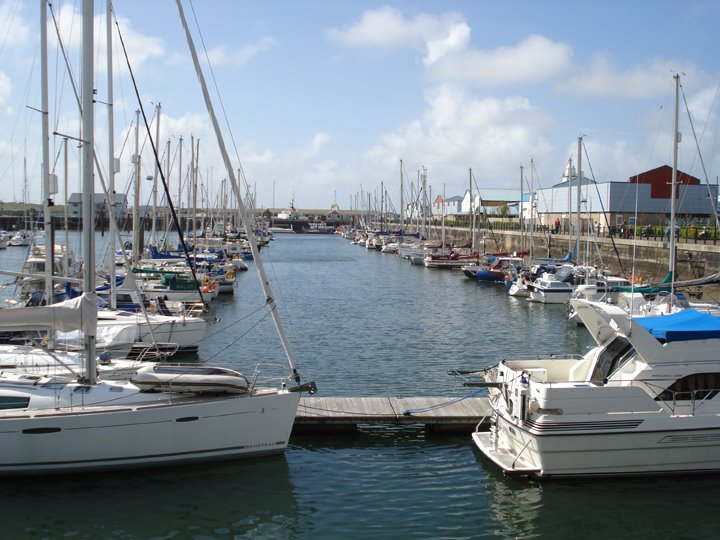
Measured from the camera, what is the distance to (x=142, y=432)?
49.6 feet

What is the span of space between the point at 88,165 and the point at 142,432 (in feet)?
18.3

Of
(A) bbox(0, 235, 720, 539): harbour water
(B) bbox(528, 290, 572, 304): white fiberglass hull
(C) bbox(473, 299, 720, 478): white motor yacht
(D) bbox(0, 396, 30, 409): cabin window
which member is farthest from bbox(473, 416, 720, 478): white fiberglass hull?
(B) bbox(528, 290, 572, 304): white fiberglass hull

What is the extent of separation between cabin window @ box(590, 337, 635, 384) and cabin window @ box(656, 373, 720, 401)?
45.5 inches

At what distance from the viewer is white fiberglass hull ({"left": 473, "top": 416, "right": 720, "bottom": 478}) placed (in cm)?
1511

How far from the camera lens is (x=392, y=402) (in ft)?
62.2

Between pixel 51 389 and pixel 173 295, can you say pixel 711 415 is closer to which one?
pixel 51 389

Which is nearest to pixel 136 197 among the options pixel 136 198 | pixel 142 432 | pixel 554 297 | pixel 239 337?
pixel 136 198

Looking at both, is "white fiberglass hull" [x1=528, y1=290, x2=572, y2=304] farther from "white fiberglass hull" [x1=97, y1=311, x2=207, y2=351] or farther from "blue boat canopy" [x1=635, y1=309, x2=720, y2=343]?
"blue boat canopy" [x1=635, y1=309, x2=720, y2=343]

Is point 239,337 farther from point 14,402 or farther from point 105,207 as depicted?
point 105,207

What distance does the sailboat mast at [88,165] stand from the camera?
1533 cm

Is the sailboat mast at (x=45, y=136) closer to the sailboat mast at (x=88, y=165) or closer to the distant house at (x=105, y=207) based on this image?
the distant house at (x=105, y=207)

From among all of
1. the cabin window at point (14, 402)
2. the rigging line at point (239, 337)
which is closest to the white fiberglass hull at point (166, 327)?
the rigging line at point (239, 337)

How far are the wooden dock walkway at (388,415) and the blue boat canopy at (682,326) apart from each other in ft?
14.4

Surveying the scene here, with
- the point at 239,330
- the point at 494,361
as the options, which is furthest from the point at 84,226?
the point at 239,330
